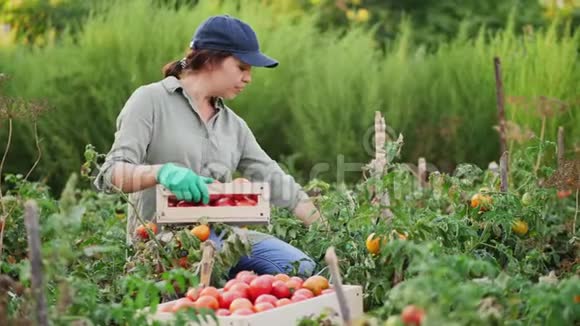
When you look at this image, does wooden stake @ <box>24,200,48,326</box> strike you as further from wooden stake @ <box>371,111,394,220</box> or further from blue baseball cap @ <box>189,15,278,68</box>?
blue baseball cap @ <box>189,15,278,68</box>

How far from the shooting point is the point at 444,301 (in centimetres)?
259

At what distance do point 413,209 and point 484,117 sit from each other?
97.7 inches

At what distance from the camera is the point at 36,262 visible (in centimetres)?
280

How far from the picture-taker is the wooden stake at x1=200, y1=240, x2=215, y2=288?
3.73 m

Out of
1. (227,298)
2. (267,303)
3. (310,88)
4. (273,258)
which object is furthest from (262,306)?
(310,88)

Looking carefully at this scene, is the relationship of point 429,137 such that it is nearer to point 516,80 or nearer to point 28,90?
point 516,80

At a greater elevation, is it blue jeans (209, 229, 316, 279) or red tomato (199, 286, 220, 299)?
red tomato (199, 286, 220, 299)

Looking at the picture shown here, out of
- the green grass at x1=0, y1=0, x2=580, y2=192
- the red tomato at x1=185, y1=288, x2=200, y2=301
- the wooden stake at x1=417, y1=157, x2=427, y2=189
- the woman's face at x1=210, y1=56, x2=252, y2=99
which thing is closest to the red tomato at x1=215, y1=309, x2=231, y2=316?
the red tomato at x1=185, y1=288, x2=200, y2=301

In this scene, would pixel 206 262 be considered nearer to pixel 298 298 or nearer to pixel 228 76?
pixel 298 298

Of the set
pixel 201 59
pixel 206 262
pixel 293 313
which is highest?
pixel 201 59

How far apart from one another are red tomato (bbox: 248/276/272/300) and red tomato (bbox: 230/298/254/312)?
0.47ft

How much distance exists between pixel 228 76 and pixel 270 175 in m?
0.56

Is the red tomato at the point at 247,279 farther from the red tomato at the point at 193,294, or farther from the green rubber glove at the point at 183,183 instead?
the green rubber glove at the point at 183,183

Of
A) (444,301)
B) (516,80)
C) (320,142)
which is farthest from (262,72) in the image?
(444,301)
